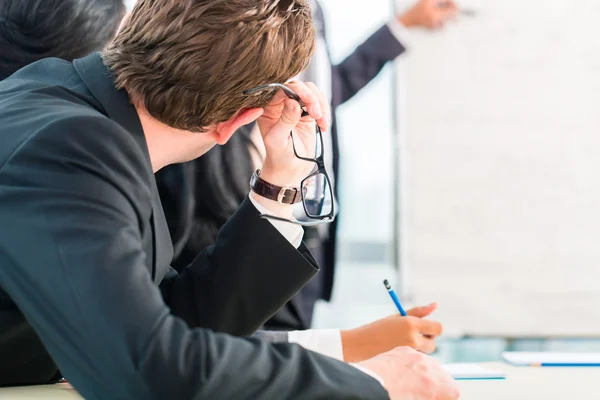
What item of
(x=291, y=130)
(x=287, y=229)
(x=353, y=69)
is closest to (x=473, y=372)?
(x=287, y=229)

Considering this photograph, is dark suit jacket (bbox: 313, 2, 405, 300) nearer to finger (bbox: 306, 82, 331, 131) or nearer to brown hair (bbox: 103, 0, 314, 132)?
finger (bbox: 306, 82, 331, 131)

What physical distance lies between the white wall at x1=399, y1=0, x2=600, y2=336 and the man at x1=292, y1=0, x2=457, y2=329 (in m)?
0.06

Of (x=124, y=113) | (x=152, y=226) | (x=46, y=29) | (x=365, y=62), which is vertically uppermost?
(x=365, y=62)

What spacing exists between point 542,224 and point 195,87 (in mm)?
1558

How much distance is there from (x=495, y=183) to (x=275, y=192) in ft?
3.92

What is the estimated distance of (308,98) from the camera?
1071 mm

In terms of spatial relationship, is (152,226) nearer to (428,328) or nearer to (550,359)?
(428,328)

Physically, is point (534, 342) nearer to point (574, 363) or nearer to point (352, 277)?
point (352, 277)

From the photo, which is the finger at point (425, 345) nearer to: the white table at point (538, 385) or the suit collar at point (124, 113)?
the white table at point (538, 385)

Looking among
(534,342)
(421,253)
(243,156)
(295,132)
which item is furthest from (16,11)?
(534,342)

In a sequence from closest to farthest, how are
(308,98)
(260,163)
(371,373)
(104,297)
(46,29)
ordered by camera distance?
(104,297) → (371,373) → (308,98) → (46,29) → (260,163)

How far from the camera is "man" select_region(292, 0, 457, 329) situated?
2041 mm

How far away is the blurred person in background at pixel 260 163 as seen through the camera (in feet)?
5.48

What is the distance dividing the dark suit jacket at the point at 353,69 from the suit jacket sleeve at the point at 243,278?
3.21 feet
